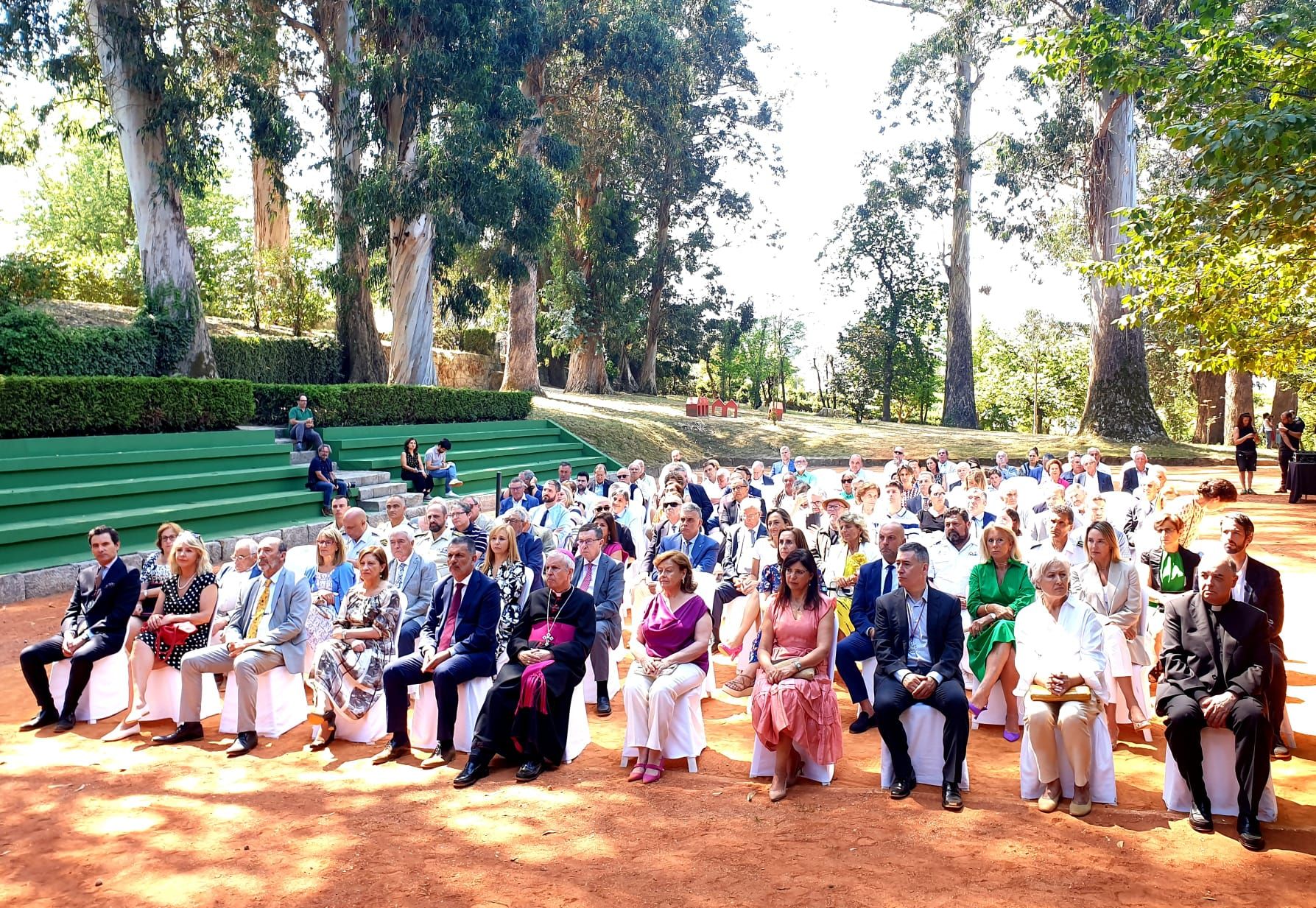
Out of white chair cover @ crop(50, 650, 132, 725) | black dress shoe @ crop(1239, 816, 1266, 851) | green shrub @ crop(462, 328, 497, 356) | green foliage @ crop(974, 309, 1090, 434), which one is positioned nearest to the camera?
black dress shoe @ crop(1239, 816, 1266, 851)

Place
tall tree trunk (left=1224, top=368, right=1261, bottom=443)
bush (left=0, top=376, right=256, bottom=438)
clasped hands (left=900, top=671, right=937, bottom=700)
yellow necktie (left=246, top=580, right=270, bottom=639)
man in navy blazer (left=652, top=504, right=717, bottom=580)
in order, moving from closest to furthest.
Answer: clasped hands (left=900, top=671, right=937, bottom=700) < yellow necktie (left=246, top=580, right=270, bottom=639) < man in navy blazer (left=652, top=504, right=717, bottom=580) < bush (left=0, top=376, right=256, bottom=438) < tall tree trunk (left=1224, top=368, right=1261, bottom=443)

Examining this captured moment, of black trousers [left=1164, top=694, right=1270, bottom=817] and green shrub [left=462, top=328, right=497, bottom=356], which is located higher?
green shrub [left=462, top=328, right=497, bottom=356]

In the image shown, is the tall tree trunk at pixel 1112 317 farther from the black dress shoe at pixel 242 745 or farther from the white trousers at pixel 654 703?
the black dress shoe at pixel 242 745

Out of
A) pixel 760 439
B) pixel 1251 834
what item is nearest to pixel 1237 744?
pixel 1251 834

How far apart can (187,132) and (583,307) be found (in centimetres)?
1452

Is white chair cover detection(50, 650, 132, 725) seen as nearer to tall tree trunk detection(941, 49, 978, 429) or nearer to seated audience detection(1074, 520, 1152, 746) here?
seated audience detection(1074, 520, 1152, 746)

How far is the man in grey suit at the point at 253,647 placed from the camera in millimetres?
5934

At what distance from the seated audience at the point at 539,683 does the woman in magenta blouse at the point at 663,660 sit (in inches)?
14.3

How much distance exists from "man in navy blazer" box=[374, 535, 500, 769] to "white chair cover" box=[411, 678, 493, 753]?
0.05 m

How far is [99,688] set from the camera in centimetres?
639

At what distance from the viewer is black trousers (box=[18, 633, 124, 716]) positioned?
6215 mm

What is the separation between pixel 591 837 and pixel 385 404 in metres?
15.6

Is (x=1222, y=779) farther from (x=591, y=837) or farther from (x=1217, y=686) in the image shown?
(x=591, y=837)

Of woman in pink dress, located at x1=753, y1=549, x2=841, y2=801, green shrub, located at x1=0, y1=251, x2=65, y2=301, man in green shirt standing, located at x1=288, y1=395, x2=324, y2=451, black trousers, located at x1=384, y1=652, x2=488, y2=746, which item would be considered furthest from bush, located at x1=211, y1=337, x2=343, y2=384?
woman in pink dress, located at x1=753, y1=549, x2=841, y2=801
